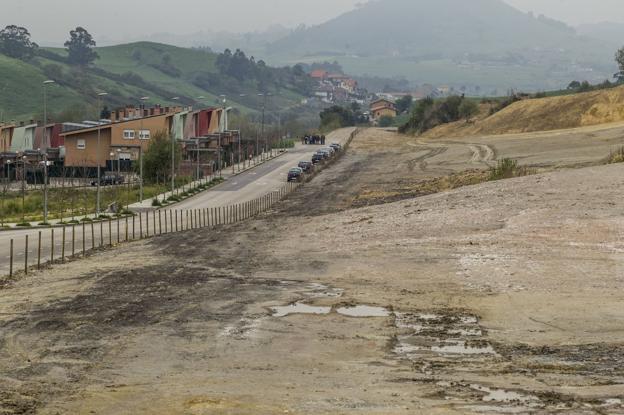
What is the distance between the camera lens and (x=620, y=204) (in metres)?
50.6

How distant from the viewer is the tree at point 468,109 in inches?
6737

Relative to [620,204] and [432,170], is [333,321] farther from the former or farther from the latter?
[432,170]

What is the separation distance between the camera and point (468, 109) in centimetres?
17300

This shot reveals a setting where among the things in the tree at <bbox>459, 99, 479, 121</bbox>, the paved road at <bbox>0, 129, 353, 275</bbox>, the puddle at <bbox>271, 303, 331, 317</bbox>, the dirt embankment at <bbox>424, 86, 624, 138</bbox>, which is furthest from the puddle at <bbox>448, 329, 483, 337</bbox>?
the tree at <bbox>459, 99, 479, 121</bbox>

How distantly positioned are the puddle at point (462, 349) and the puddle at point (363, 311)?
427cm

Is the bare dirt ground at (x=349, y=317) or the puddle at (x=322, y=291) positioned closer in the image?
the bare dirt ground at (x=349, y=317)

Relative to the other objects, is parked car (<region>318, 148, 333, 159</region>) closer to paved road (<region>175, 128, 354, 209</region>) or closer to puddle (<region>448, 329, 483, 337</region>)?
paved road (<region>175, 128, 354, 209</region>)

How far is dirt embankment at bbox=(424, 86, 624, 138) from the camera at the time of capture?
127312mm

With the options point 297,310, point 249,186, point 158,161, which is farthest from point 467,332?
point 158,161

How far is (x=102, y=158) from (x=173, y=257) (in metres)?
80.2

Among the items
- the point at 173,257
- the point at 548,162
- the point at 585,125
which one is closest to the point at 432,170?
the point at 548,162

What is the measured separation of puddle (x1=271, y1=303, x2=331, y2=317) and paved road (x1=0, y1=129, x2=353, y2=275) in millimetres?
13570

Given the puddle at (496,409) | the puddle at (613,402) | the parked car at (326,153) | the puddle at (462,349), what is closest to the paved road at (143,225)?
the parked car at (326,153)

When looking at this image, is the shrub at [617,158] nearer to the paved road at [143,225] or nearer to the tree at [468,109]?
the paved road at [143,225]
